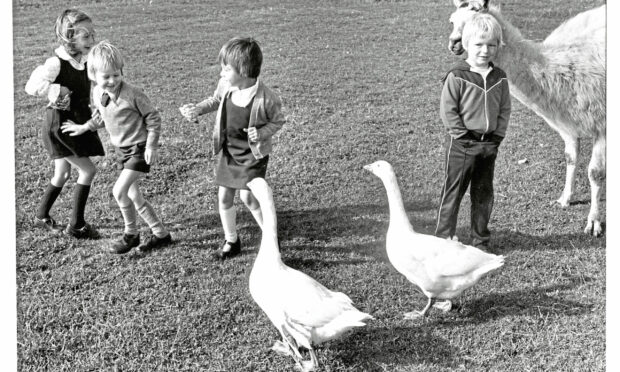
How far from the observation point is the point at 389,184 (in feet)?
14.5

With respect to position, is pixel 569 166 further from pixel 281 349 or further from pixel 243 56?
pixel 281 349

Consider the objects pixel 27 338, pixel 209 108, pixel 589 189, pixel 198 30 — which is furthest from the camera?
pixel 198 30

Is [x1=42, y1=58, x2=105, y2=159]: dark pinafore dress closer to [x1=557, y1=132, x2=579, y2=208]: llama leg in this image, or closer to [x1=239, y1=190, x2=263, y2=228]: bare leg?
[x1=239, y1=190, x2=263, y2=228]: bare leg

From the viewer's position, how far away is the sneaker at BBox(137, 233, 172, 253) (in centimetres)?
530

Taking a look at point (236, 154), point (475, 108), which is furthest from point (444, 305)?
point (236, 154)

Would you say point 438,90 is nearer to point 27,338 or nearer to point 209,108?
point 209,108

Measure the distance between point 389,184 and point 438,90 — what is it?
562 centimetres

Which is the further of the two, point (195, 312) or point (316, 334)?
point (195, 312)

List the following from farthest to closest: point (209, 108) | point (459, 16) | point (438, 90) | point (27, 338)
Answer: point (438, 90) < point (459, 16) < point (209, 108) < point (27, 338)

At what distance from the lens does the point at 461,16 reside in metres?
5.40

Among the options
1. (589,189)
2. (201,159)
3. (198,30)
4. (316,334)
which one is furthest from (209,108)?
(198,30)

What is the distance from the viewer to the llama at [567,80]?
556cm

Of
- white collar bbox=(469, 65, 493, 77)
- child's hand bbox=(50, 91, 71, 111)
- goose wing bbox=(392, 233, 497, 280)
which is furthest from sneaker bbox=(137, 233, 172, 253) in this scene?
white collar bbox=(469, 65, 493, 77)

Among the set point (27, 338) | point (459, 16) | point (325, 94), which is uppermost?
point (459, 16)
